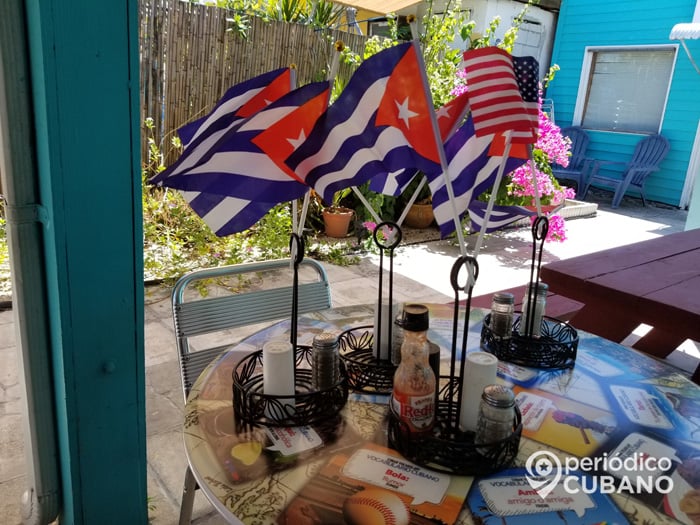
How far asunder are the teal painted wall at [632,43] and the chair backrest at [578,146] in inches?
6.8

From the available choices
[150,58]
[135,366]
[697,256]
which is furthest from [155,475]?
[150,58]

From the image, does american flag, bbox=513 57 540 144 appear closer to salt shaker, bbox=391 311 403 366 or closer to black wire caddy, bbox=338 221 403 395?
black wire caddy, bbox=338 221 403 395

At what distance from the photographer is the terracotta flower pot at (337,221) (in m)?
5.41

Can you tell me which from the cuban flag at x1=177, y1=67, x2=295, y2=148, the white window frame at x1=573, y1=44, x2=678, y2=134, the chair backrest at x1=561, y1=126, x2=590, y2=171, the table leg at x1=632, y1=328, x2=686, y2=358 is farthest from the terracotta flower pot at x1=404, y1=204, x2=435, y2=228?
the white window frame at x1=573, y1=44, x2=678, y2=134

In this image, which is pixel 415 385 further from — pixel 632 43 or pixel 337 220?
pixel 632 43

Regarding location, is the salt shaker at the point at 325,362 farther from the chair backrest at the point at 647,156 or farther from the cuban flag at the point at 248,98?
the chair backrest at the point at 647,156

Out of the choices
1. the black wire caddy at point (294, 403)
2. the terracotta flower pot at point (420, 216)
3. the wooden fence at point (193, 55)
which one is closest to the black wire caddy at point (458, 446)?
the black wire caddy at point (294, 403)

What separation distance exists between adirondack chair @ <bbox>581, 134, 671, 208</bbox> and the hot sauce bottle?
333 inches

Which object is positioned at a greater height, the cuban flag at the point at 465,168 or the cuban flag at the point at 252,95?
the cuban flag at the point at 252,95

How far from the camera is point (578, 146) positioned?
377 inches

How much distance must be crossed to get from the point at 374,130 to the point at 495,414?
62 cm

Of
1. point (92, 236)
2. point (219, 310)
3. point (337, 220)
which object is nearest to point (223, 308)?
point (219, 310)

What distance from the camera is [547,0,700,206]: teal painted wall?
8414 millimetres

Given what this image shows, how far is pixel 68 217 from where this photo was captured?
55.3 inches
